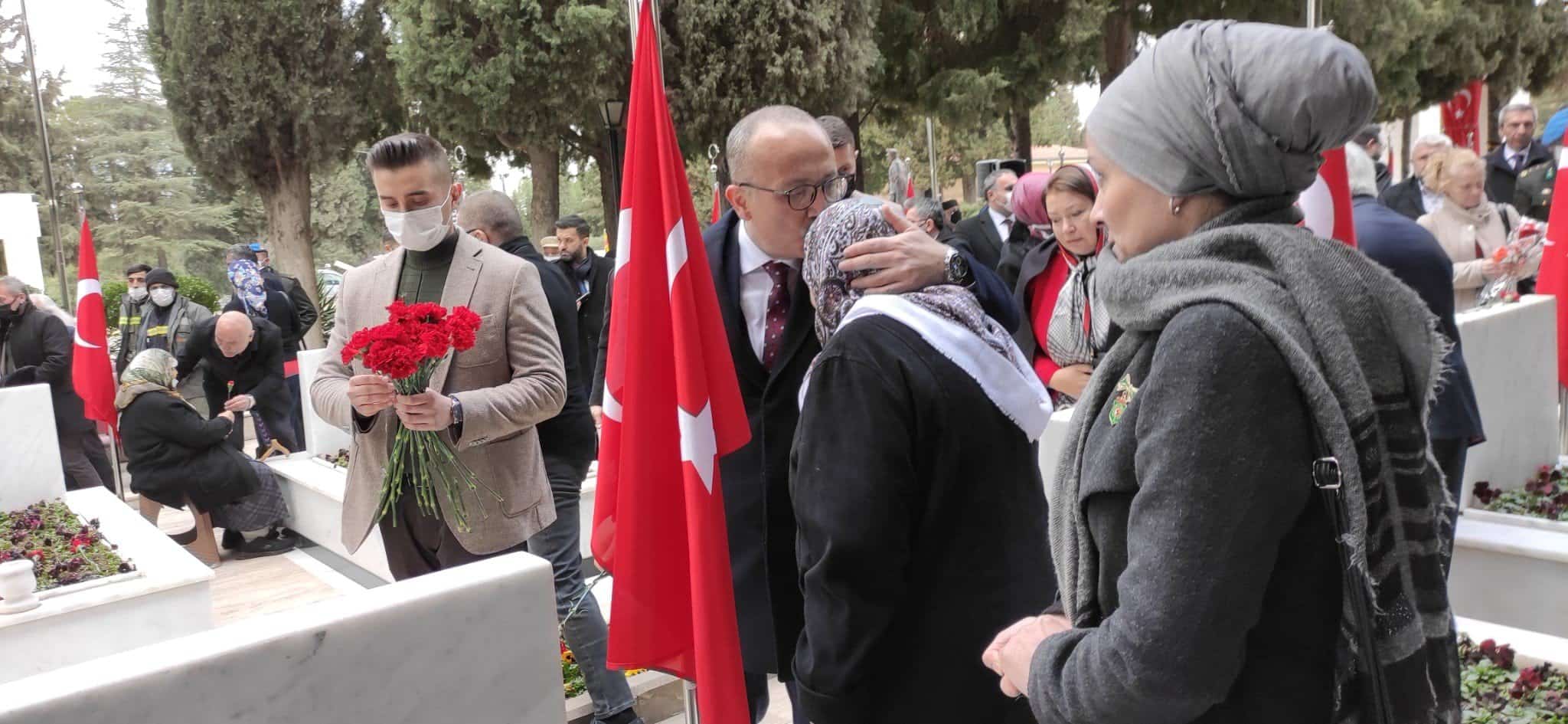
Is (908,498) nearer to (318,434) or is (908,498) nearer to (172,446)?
(172,446)

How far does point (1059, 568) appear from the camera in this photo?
1.43 m

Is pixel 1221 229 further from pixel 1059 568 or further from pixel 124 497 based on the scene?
pixel 124 497

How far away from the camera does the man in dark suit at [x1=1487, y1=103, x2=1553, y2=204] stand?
28.4 feet

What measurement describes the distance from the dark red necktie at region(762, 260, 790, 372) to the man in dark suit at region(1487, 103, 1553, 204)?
8301 millimetres

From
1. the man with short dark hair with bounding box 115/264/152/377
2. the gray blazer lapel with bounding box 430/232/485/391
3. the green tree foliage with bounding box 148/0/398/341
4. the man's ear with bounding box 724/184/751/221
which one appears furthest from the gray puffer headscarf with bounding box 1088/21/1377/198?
the green tree foliage with bounding box 148/0/398/341

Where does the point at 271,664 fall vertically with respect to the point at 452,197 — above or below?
below

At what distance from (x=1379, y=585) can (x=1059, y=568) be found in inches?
14.4

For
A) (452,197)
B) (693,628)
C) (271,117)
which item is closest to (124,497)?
(452,197)

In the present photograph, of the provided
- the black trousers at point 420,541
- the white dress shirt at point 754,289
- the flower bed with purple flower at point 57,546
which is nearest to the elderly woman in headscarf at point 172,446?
the flower bed with purple flower at point 57,546

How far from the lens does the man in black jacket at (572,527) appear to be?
11.9 ft

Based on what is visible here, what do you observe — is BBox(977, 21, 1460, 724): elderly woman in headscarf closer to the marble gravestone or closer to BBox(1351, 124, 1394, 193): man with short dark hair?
the marble gravestone

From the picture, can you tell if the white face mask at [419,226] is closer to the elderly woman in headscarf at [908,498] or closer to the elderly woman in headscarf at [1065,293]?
the elderly woman in headscarf at [908,498]

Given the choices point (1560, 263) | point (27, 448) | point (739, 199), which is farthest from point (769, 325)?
point (27, 448)

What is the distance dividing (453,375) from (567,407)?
0.75 metres
